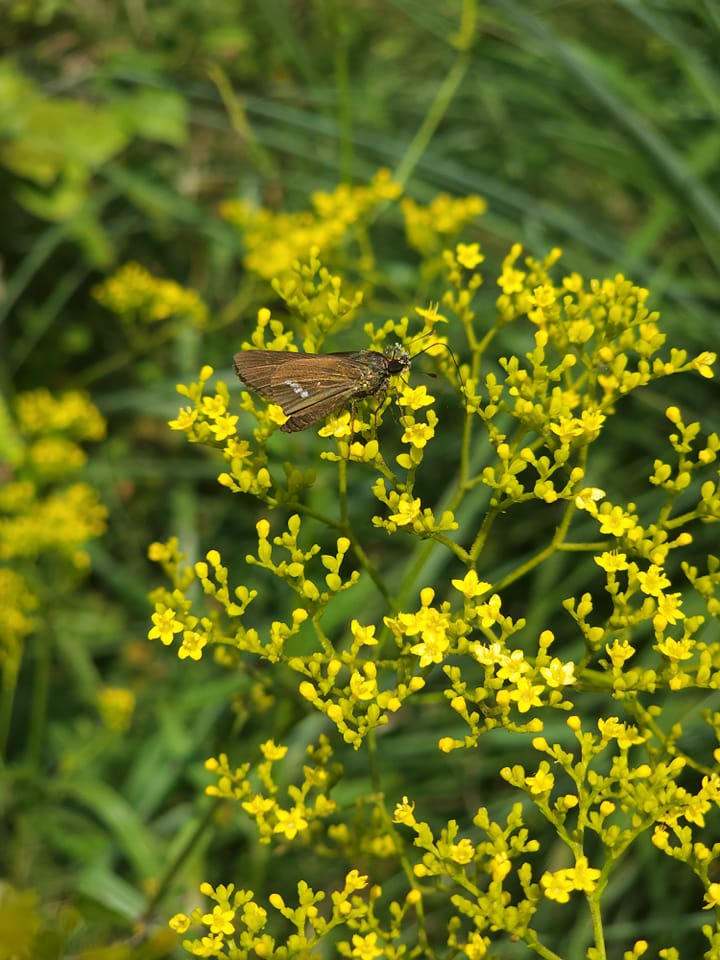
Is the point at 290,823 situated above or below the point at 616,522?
below

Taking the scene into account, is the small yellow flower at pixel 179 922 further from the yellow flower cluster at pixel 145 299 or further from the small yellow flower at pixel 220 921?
the yellow flower cluster at pixel 145 299

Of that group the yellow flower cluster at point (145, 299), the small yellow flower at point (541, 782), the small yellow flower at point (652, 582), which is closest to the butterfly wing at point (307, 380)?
the small yellow flower at point (652, 582)

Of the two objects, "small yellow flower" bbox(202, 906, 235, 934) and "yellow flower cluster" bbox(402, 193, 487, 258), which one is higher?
"yellow flower cluster" bbox(402, 193, 487, 258)

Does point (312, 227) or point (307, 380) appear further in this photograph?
point (312, 227)

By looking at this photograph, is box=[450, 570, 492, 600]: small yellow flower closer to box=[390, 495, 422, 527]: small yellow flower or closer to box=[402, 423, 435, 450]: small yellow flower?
box=[390, 495, 422, 527]: small yellow flower

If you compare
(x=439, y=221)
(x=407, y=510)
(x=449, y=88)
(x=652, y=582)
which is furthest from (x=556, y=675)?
(x=449, y=88)

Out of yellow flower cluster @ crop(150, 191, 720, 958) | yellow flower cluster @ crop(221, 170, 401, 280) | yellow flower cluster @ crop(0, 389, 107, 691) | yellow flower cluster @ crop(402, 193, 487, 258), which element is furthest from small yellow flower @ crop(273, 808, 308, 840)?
yellow flower cluster @ crop(402, 193, 487, 258)

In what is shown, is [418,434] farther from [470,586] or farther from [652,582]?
[652,582]

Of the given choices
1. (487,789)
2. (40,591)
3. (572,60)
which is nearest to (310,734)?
(487,789)

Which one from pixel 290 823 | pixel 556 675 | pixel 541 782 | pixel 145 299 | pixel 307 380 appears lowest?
pixel 145 299

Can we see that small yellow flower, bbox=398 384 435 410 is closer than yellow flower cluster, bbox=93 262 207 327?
Yes

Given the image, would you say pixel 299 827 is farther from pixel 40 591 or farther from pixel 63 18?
pixel 63 18
